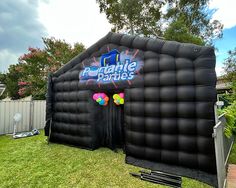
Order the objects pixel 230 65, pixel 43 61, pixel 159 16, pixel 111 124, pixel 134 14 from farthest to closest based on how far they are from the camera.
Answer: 1. pixel 230 65
2. pixel 43 61
3. pixel 159 16
4. pixel 134 14
5. pixel 111 124

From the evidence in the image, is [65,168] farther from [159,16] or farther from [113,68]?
[159,16]

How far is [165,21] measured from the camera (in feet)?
44.2

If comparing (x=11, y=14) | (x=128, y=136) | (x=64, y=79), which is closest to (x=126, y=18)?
(x=11, y=14)

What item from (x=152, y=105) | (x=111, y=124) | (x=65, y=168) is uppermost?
(x=152, y=105)

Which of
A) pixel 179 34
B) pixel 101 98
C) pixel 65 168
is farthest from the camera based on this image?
pixel 179 34

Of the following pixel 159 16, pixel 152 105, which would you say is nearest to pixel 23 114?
pixel 152 105

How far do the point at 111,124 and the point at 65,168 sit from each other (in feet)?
5.83

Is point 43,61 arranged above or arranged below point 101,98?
above

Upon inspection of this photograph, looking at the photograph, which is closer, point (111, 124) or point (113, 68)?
point (113, 68)

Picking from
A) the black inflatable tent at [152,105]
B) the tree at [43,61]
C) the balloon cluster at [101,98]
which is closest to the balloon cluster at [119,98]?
the black inflatable tent at [152,105]

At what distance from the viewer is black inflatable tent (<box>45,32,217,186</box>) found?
3.08 m

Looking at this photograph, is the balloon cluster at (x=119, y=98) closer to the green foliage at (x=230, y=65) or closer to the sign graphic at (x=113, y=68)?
the sign graphic at (x=113, y=68)

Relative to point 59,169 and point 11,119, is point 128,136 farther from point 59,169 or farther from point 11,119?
point 11,119

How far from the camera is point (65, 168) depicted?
374 cm
